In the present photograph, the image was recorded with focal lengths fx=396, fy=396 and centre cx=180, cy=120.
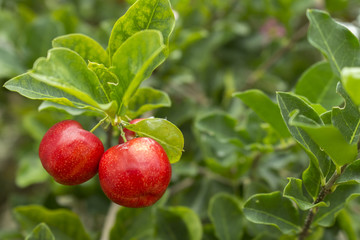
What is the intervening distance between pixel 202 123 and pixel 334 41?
0.49 metres

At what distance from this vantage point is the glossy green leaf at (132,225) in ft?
3.85

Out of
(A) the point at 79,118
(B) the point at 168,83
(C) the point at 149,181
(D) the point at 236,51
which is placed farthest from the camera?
(D) the point at 236,51

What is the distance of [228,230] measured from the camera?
1190 millimetres

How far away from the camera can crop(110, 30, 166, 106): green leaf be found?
667 millimetres

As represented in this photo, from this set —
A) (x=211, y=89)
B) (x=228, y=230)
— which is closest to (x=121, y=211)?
(x=228, y=230)

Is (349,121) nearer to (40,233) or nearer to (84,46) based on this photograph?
(84,46)

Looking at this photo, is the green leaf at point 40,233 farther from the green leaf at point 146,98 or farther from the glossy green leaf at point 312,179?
the glossy green leaf at point 312,179

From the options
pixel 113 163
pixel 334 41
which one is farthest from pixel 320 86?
pixel 113 163

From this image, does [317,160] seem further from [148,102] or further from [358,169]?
[148,102]

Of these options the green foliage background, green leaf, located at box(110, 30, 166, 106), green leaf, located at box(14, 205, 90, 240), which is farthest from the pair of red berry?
green leaf, located at box(14, 205, 90, 240)

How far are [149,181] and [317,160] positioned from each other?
35cm

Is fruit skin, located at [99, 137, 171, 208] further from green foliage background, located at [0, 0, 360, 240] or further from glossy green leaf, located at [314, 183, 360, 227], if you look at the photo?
glossy green leaf, located at [314, 183, 360, 227]

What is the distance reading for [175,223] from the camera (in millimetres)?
1205

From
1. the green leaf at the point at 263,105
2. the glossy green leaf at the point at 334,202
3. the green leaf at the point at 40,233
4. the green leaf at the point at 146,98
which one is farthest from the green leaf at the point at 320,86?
the green leaf at the point at 40,233
